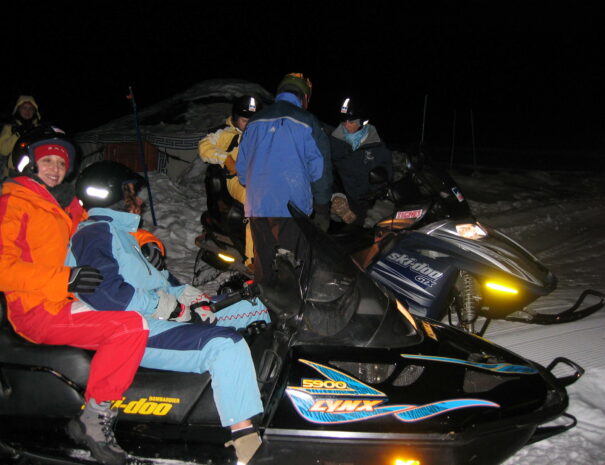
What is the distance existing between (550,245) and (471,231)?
4168 millimetres

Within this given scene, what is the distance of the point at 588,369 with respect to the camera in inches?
125

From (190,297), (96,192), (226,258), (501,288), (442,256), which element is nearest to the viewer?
(96,192)

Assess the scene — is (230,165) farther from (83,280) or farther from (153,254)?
(83,280)

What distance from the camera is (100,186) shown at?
2400mm

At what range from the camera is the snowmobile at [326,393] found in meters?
2.01

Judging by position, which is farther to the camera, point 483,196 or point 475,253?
point 483,196

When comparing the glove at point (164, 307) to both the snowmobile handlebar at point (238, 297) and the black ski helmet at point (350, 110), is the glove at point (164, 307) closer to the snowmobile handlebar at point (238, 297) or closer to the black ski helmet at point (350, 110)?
the snowmobile handlebar at point (238, 297)

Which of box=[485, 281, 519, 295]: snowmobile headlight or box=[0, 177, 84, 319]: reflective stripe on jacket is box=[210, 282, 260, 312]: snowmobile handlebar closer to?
box=[0, 177, 84, 319]: reflective stripe on jacket

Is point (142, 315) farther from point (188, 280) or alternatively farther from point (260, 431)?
point (188, 280)

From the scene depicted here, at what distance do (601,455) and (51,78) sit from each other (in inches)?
1358

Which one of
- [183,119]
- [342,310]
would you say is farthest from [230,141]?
[183,119]

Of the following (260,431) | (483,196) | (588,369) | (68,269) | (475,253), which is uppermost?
(68,269)

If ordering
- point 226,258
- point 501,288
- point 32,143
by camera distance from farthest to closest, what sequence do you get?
point 226,258
point 501,288
point 32,143

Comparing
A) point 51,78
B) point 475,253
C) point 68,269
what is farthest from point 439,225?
point 51,78
